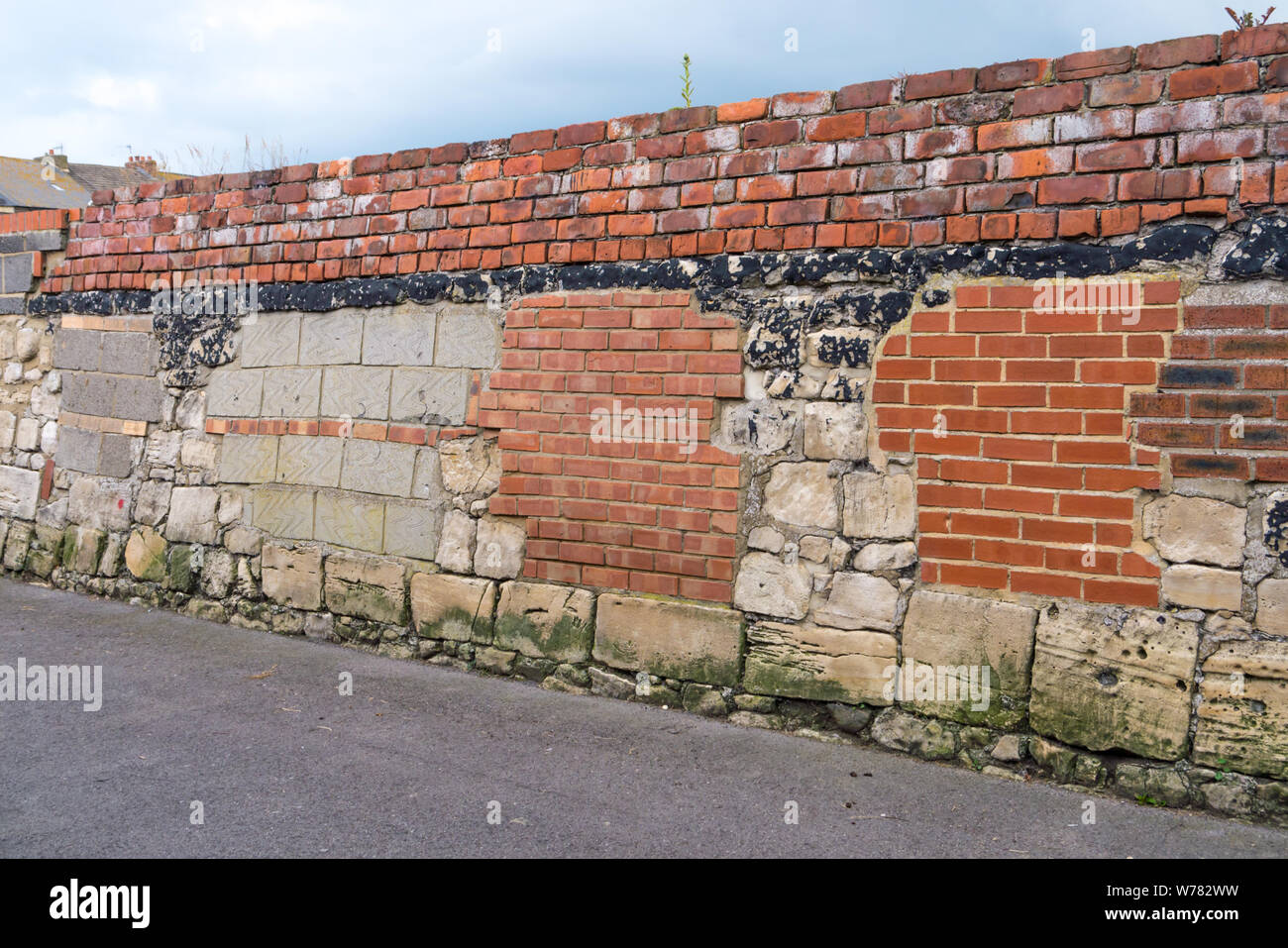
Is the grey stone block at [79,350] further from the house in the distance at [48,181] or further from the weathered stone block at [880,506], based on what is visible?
the house in the distance at [48,181]

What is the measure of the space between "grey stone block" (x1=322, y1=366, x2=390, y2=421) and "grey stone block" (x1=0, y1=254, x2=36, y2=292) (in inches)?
111

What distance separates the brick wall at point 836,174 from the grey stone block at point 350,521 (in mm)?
1152

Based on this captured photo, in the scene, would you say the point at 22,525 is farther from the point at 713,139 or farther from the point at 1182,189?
the point at 1182,189

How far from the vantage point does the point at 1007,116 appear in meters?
3.37

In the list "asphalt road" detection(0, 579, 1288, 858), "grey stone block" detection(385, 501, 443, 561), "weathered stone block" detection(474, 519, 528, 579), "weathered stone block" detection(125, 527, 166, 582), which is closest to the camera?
"asphalt road" detection(0, 579, 1288, 858)

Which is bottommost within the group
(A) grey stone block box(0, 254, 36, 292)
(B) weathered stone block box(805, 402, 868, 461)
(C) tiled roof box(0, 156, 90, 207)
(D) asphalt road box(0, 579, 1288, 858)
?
(D) asphalt road box(0, 579, 1288, 858)

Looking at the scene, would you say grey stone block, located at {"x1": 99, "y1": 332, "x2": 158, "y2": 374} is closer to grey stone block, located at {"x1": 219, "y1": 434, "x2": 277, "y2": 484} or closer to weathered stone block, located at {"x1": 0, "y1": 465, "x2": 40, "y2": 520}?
grey stone block, located at {"x1": 219, "y1": 434, "x2": 277, "y2": 484}

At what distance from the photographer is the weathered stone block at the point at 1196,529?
3.05m

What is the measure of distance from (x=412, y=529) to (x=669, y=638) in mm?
1467

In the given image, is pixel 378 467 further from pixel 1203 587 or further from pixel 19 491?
pixel 1203 587

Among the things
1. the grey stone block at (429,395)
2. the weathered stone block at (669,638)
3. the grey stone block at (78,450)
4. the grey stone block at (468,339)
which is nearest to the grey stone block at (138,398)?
the grey stone block at (78,450)

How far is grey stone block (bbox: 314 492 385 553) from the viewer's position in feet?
15.7

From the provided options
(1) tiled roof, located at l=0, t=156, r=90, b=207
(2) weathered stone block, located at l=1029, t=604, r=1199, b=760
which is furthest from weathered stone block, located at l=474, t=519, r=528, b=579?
(1) tiled roof, located at l=0, t=156, r=90, b=207

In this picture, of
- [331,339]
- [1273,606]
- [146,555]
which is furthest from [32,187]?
[1273,606]
